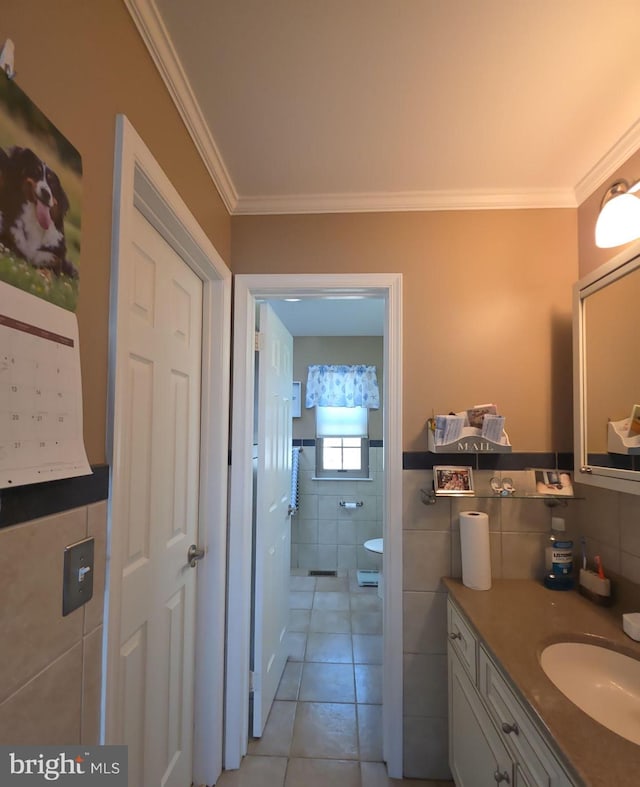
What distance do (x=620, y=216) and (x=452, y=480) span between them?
1.09m

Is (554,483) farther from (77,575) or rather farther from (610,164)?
(77,575)

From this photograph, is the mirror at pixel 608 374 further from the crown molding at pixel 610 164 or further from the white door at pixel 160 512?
the white door at pixel 160 512

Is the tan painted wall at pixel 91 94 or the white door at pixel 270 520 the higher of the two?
the tan painted wall at pixel 91 94

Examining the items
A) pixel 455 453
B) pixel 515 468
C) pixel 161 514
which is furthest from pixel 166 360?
pixel 515 468

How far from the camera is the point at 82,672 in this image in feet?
2.48

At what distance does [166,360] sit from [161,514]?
509mm

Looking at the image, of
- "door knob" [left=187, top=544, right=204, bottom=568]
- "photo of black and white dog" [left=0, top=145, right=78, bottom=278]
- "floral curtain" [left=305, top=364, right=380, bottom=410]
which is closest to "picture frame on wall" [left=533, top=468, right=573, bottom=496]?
"door knob" [left=187, top=544, right=204, bottom=568]

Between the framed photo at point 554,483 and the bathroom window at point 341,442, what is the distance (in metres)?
2.60

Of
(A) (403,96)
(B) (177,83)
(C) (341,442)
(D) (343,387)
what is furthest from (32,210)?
(C) (341,442)

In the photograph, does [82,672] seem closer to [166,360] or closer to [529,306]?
[166,360]

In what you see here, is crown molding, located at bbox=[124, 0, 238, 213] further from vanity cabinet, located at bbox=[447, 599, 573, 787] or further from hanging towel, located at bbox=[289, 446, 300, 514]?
hanging towel, located at bbox=[289, 446, 300, 514]

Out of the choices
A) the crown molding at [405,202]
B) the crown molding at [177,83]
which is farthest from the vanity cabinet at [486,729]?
the crown molding at [177,83]

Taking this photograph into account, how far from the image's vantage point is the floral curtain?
418cm

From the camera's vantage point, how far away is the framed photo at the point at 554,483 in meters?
1.61
